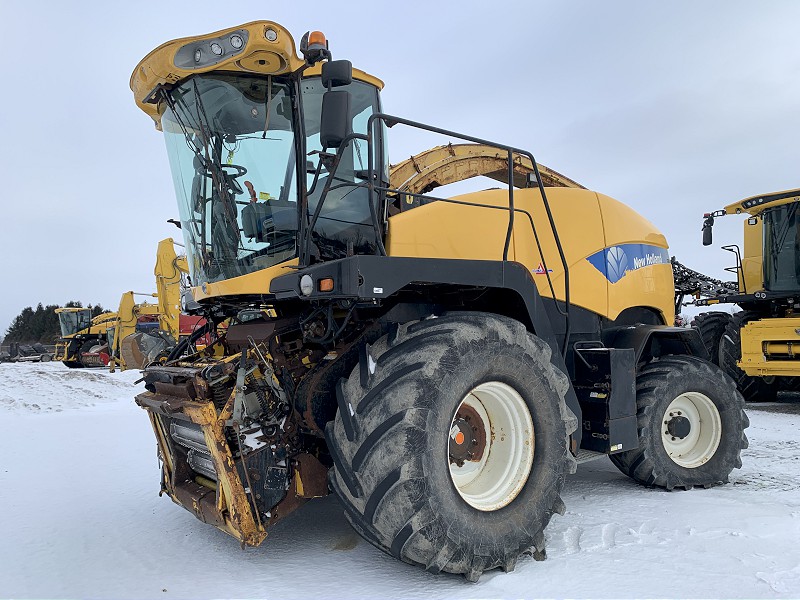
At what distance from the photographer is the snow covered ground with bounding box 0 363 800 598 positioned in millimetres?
2750

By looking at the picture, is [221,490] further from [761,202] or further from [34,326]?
[34,326]

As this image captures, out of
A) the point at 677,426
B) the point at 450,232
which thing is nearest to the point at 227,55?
the point at 450,232

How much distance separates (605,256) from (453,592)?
2825 mm

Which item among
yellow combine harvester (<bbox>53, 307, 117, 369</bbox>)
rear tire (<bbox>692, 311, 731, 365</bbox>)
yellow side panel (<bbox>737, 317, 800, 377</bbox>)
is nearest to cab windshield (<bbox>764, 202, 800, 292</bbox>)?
yellow side panel (<bbox>737, 317, 800, 377</bbox>)

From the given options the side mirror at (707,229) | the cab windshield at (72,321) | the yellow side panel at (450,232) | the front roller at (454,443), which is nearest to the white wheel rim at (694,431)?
the front roller at (454,443)

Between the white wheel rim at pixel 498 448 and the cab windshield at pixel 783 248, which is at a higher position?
the cab windshield at pixel 783 248

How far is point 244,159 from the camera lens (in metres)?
3.60

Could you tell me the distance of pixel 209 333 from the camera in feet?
15.1

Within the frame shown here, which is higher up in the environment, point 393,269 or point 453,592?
point 393,269

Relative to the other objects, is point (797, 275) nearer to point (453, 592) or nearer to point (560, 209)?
point (560, 209)

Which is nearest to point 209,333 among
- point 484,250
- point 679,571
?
point 484,250

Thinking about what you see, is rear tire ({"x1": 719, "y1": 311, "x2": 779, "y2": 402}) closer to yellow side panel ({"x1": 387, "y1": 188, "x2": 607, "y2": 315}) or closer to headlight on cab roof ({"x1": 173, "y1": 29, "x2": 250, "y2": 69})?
yellow side panel ({"x1": 387, "y1": 188, "x2": 607, "y2": 315})

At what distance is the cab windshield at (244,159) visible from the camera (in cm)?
352

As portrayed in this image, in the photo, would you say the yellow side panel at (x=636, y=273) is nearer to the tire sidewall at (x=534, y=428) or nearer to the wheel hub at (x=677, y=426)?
the wheel hub at (x=677, y=426)
